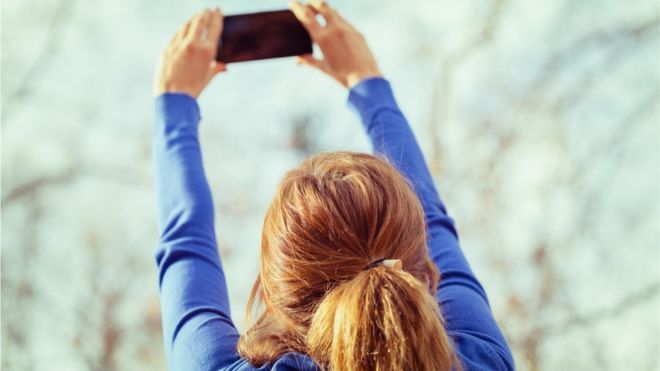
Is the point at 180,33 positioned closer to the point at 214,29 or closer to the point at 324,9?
the point at 214,29

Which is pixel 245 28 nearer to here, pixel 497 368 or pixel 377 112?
pixel 377 112

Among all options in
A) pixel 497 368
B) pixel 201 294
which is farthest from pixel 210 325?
pixel 497 368

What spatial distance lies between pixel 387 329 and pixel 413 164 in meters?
0.31

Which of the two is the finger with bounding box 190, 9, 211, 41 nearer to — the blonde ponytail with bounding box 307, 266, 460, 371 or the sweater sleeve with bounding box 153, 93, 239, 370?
the sweater sleeve with bounding box 153, 93, 239, 370

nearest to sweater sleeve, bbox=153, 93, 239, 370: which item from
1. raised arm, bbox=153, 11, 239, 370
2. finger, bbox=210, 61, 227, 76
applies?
raised arm, bbox=153, 11, 239, 370

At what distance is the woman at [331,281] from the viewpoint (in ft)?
1.86

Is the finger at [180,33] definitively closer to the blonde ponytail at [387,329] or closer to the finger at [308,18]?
the finger at [308,18]

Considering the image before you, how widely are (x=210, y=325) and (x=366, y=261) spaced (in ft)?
0.52

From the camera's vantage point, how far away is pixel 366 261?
2.04ft

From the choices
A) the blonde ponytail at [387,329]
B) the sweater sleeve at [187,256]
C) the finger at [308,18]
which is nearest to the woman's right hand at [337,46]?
the finger at [308,18]

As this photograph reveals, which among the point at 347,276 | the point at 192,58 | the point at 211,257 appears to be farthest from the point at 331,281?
the point at 192,58

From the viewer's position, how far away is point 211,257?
2.40 feet

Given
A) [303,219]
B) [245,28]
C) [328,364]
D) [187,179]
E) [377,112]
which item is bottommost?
[328,364]

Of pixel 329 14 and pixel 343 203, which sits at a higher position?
pixel 329 14
